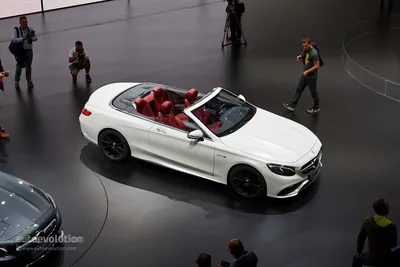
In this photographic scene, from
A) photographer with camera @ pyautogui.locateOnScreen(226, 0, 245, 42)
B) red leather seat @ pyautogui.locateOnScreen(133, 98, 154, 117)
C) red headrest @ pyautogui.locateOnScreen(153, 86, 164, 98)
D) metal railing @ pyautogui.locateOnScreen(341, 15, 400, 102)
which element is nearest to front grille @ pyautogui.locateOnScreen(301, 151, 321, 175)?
red leather seat @ pyautogui.locateOnScreen(133, 98, 154, 117)

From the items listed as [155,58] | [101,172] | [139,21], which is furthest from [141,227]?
[139,21]

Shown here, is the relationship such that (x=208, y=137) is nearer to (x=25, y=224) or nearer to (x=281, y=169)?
(x=281, y=169)

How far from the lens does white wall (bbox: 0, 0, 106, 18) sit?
1819 cm

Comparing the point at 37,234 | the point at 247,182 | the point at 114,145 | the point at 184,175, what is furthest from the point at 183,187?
the point at 37,234

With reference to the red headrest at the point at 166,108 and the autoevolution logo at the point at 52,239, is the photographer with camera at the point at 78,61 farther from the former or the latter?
the autoevolution logo at the point at 52,239

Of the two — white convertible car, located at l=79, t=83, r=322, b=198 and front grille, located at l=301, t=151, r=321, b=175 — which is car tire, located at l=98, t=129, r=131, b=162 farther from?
front grille, located at l=301, t=151, r=321, b=175

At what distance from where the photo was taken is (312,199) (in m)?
9.03

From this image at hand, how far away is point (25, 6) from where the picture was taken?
60.6 ft

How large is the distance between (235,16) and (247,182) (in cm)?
→ 732

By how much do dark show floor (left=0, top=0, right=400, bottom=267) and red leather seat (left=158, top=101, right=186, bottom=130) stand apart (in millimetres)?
843

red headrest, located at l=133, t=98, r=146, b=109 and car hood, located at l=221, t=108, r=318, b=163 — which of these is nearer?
car hood, located at l=221, t=108, r=318, b=163

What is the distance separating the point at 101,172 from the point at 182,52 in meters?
6.08

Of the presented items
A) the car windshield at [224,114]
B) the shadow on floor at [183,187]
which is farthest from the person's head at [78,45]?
the car windshield at [224,114]

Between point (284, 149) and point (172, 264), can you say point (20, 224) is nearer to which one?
point (172, 264)
